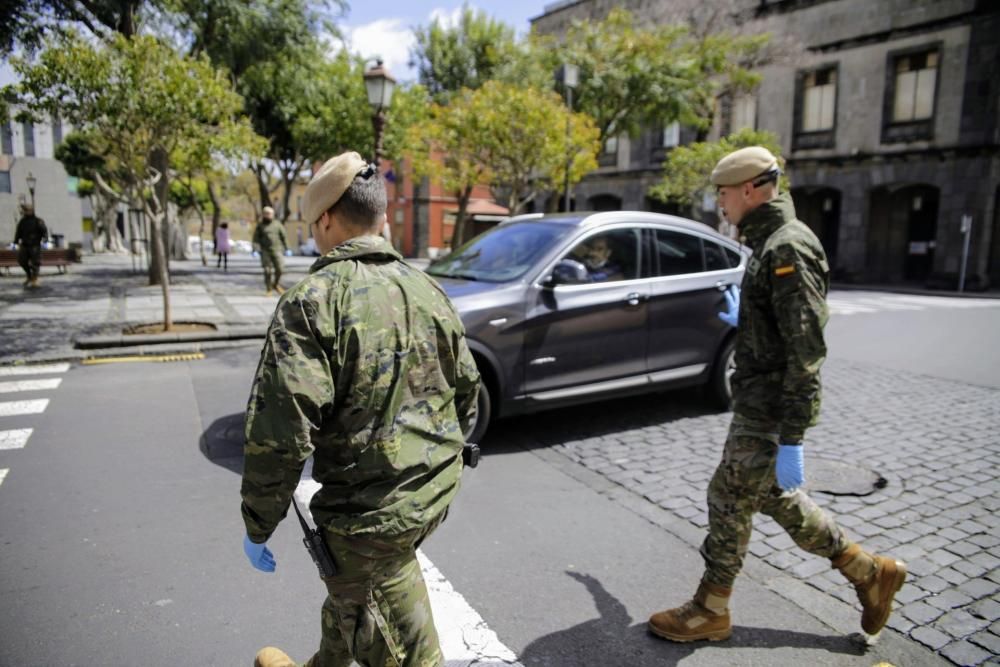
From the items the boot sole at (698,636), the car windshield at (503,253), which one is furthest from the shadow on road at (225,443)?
the boot sole at (698,636)

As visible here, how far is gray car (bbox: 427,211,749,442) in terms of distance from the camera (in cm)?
514

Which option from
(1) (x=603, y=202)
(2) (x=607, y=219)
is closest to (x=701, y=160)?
(1) (x=603, y=202)

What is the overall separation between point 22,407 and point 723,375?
6595mm

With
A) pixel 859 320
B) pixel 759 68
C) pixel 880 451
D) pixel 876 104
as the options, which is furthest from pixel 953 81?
pixel 880 451

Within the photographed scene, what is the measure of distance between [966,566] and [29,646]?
4.45 metres

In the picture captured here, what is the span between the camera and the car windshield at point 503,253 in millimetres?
5570

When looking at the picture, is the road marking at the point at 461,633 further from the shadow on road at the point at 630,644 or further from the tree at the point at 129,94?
the tree at the point at 129,94

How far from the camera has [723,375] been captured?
6.45 metres

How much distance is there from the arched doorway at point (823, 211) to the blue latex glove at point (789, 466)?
92.4 ft

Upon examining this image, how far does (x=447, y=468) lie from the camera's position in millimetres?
2018

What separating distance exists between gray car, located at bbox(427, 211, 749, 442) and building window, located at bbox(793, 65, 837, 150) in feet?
80.5

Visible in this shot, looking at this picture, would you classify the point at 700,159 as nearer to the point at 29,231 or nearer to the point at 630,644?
the point at 29,231

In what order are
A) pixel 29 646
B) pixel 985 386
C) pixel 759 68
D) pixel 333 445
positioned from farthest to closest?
pixel 759 68 < pixel 985 386 < pixel 29 646 < pixel 333 445

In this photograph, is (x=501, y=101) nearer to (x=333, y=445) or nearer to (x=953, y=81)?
(x=333, y=445)
